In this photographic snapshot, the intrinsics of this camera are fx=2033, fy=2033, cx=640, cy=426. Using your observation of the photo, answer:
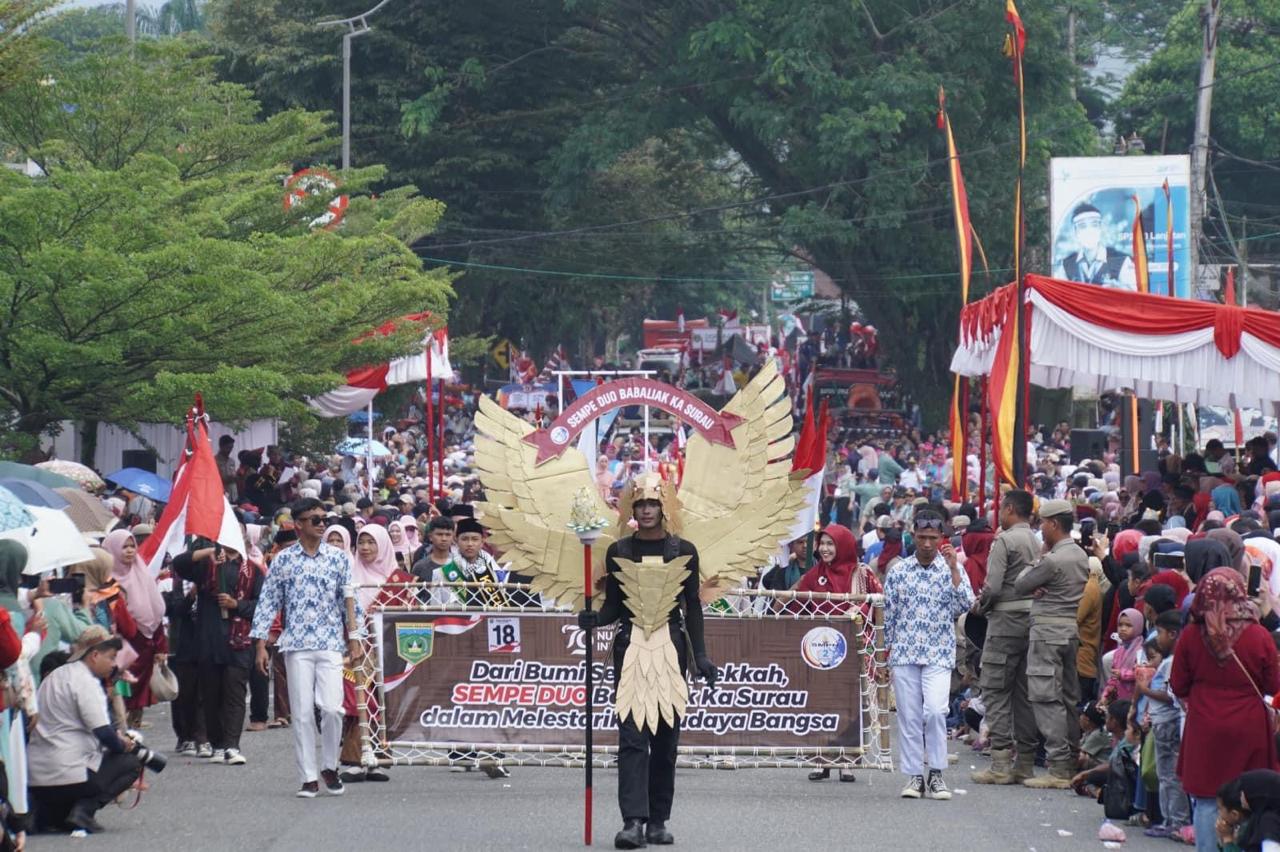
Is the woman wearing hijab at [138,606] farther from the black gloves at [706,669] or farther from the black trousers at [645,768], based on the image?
the black gloves at [706,669]

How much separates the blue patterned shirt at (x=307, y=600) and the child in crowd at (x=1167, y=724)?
14.7 feet

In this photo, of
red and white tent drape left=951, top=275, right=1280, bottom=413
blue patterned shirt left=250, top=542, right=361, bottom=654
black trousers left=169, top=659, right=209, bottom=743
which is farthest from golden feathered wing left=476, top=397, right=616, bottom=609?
red and white tent drape left=951, top=275, right=1280, bottom=413

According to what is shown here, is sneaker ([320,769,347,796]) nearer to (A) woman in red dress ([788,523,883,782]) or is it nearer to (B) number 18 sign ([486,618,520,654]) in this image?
(B) number 18 sign ([486,618,520,654])

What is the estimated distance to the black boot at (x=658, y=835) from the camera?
32.8 ft

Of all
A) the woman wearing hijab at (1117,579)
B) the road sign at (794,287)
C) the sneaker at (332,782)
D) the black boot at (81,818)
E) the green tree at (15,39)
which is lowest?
the black boot at (81,818)

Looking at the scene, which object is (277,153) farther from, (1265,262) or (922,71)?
(1265,262)

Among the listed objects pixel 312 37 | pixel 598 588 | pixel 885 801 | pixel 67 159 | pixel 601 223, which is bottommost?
pixel 885 801

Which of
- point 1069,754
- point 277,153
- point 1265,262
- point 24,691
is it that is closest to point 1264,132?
Result: point 1265,262

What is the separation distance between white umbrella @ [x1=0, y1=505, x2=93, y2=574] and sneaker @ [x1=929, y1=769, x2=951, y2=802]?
4947mm

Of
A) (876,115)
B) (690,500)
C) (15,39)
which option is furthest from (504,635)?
(876,115)

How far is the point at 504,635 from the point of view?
12.1m

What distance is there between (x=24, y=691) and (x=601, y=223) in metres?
40.5

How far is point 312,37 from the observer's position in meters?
46.0

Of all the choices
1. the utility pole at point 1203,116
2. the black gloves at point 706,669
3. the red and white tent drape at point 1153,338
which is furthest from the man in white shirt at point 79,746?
the utility pole at point 1203,116
